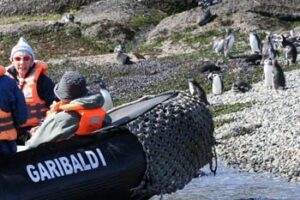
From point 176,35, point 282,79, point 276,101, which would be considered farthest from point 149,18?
point 276,101

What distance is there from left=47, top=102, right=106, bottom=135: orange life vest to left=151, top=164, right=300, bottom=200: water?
90.1 inches

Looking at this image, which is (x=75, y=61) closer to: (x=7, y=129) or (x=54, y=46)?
(x=54, y=46)

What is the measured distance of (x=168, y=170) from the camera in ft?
28.0

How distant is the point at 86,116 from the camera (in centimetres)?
803

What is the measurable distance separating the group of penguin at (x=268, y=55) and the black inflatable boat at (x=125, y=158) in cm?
1027

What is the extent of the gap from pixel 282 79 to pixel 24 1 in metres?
24.5

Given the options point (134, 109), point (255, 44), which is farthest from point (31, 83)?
point (255, 44)

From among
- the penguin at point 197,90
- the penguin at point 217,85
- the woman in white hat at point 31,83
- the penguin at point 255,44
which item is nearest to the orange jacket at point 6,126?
the woman in white hat at point 31,83

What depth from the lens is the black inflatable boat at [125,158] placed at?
7398 mm

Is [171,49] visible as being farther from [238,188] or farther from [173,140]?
[173,140]

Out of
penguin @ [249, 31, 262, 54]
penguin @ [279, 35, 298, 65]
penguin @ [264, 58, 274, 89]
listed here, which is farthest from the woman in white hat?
penguin @ [249, 31, 262, 54]

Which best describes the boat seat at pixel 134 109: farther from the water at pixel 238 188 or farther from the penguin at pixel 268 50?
the penguin at pixel 268 50

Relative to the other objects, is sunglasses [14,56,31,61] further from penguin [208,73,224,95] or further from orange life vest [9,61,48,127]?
penguin [208,73,224,95]

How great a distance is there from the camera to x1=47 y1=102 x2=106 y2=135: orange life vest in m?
7.92
